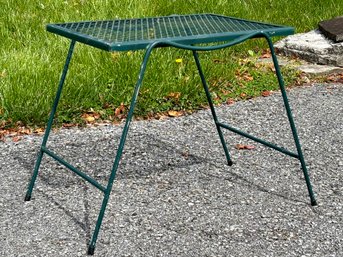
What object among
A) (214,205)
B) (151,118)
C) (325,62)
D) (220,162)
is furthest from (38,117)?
(325,62)

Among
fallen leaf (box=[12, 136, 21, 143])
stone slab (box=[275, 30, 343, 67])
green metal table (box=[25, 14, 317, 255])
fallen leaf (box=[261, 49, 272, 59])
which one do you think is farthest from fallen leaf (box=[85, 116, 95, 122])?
stone slab (box=[275, 30, 343, 67])

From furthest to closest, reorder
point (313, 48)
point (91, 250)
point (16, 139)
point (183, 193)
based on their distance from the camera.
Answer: point (313, 48), point (16, 139), point (183, 193), point (91, 250)

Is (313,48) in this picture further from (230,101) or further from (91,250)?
(91,250)

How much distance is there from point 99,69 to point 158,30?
207cm

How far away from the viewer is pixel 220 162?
4.27 m

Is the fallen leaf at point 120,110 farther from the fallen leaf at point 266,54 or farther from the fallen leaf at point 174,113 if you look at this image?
the fallen leaf at point 266,54

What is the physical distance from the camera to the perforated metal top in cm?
304

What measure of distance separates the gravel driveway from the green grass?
26 centimetres

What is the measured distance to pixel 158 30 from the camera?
135 inches

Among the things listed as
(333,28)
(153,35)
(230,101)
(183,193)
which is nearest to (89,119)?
(230,101)

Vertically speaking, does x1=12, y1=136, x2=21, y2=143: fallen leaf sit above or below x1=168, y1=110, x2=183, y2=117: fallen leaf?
Result: below

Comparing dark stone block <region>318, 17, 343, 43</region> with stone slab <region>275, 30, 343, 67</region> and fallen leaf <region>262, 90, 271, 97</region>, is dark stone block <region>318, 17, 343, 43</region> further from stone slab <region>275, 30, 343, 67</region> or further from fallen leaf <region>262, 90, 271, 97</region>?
fallen leaf <region>262, 90, 271, 97</region>

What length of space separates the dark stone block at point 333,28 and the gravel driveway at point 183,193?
135 centimetres

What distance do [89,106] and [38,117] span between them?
0.38 metres
